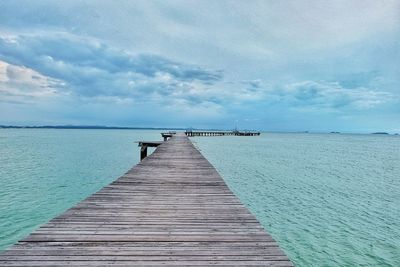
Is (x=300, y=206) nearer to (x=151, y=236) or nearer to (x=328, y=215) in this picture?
(x=328, y=215)

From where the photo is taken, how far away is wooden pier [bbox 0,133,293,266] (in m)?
3.19

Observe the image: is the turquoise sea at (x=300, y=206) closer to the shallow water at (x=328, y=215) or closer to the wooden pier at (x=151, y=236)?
the shallow water at (x=328, y=215)

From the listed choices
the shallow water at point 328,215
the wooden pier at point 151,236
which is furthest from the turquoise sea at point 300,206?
the wooden pier at point 151,236

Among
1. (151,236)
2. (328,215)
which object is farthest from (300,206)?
(151,236)

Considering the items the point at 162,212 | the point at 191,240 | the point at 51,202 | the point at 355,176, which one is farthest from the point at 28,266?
the point at 355,176

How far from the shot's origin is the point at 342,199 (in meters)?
14.7

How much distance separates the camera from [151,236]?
391 centimetres

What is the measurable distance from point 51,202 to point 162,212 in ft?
36.7

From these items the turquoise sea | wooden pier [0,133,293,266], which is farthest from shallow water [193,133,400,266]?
wooden pier [0,133,293,266]

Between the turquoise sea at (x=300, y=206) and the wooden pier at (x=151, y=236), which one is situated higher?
the wooden pier at (x=151, y=236)

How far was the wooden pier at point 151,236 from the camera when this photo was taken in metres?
3.19

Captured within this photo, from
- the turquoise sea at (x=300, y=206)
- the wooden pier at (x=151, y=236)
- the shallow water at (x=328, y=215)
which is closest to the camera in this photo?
the wooden pier at (x=151, y=236)

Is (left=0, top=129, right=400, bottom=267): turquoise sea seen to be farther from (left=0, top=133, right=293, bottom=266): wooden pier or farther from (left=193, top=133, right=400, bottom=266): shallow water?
(left=0, top=133, right=293, bottom=266): wooden pier

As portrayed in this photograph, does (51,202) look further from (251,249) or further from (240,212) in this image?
(251,249)
